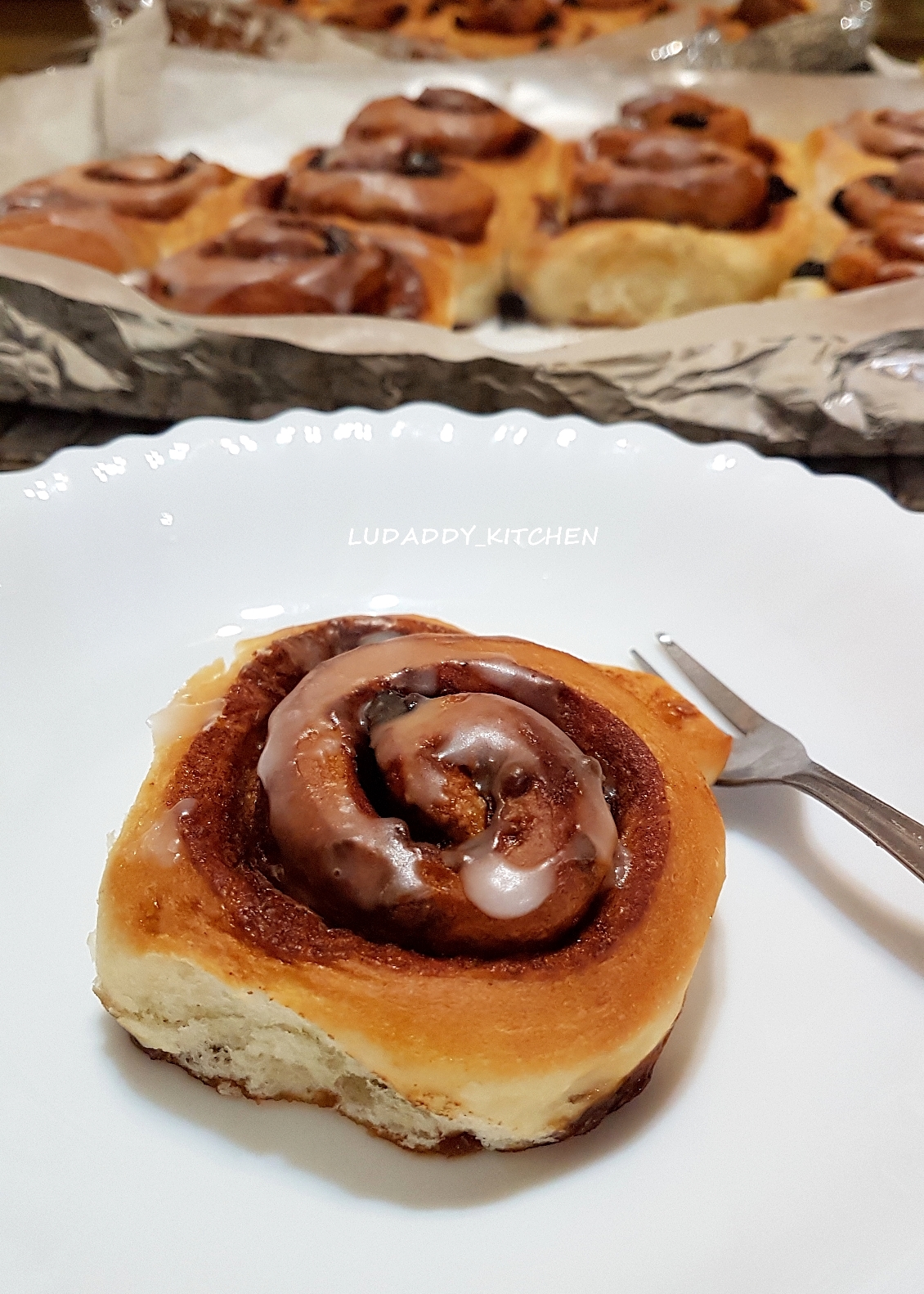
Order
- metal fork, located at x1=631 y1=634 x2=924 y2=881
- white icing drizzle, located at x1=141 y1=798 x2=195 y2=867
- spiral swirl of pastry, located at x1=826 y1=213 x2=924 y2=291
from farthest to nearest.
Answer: spiral swirl of pastry, located at x1=826 y1=213 x2=924 y2=291
metal fork, located at x1=631 y1=634 x2=924 y2=881
white icing drizzle, located at x1=141 y1=798 x2=195 y2=867

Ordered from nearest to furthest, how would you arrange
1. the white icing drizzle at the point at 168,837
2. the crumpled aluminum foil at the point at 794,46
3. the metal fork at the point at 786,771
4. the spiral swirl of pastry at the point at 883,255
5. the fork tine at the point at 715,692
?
the white icing drizzle at the point at 168,837
the metal fork at the point at 786,771
the fork tine at the point at 715,692
the spiral swirl of pastry at the point at 883,255
the crumpled aluminum foil at the point at 794,46

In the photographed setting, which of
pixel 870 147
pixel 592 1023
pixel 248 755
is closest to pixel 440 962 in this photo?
pixel 592 1023

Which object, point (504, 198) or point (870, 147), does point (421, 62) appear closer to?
point (504, 198)

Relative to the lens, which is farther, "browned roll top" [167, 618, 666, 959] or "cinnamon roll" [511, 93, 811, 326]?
"cinnamon roll" [511, 93, 811, 326]

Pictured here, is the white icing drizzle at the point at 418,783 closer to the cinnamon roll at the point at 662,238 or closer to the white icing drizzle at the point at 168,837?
the white icing drizzle at the point at 168,837

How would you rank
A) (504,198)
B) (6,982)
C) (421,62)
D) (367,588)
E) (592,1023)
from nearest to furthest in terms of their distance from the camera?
(592,1023)
(6,982)
(367,588)
(504,198)
(421,62)

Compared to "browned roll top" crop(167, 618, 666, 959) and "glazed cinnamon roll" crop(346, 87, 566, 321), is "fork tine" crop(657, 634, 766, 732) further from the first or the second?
"glazed cinnamon roll" crop(346, 87, 566, 321)

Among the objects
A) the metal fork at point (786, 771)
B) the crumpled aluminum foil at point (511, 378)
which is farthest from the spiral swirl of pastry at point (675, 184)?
the metal fork at point (786, 771)

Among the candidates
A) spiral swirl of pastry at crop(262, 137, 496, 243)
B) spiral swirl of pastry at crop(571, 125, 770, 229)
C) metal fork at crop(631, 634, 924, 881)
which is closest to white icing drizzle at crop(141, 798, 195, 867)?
metal fork at crop(631, 634, 924, 881)
